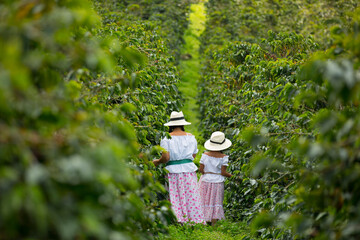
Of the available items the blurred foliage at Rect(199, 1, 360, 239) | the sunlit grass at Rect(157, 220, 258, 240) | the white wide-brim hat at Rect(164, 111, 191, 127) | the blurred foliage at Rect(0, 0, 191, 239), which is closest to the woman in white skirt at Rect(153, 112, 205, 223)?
the white wide-brim hat at Rect(164, 111, 191, 127)

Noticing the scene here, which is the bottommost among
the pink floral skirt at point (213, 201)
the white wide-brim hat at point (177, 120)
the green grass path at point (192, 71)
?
the green grass path at point (192, 71)

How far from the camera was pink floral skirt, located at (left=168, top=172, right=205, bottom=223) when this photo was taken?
5984mm

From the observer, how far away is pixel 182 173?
5977mm

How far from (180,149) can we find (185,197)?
0.73 metres

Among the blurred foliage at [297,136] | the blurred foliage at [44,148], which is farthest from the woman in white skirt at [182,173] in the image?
the blurred foliage at [44,148]

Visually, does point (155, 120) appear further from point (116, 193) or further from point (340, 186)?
point (340, 186)

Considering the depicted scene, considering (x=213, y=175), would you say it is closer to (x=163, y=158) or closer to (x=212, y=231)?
(x=212, y=231)

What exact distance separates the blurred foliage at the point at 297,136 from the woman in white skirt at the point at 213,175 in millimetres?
221

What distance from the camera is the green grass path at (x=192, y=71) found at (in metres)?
12.2

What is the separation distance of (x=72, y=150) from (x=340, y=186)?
1.35 metres

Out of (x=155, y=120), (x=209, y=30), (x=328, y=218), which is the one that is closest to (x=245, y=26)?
(x=209, y=30)

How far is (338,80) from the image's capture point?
183 cm

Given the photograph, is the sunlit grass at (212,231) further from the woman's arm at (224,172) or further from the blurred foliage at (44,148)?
the blurred foliage at (44,148)

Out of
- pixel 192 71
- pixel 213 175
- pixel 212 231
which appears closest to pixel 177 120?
pixel 213 175
